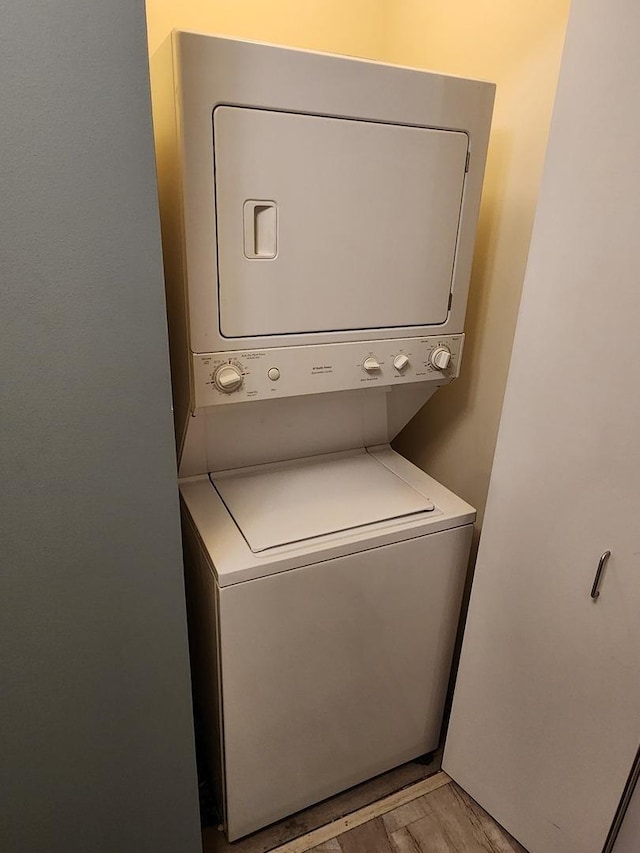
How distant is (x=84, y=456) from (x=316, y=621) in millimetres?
720

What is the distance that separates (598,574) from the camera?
1.17 m

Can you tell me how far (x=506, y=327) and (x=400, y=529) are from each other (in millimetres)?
633

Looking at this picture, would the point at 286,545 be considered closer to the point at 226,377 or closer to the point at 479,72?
the point at 226,377

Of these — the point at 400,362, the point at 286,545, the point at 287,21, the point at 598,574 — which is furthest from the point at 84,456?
the point at 287,21

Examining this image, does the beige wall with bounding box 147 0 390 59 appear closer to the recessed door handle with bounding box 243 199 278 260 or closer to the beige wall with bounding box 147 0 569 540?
the beige wall with bounding box 147 0 569 540

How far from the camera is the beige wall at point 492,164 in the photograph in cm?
134

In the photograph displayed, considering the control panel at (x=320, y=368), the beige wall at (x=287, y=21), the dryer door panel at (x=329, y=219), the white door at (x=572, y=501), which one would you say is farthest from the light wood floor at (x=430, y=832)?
the beige wall at (x=287, y=21)

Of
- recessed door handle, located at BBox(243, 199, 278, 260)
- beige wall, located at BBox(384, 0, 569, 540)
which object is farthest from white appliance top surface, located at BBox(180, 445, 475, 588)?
recessed door handle, located at BBox(243, 199, 278, 260)

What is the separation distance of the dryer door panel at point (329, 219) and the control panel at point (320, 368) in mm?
53

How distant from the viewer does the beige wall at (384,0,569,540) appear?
4.39ft

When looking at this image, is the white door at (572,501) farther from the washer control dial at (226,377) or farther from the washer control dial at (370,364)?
the washer control dial at (226,377)

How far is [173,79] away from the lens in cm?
101

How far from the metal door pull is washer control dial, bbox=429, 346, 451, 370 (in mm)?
582

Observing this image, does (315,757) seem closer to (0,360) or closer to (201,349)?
(201,349)
